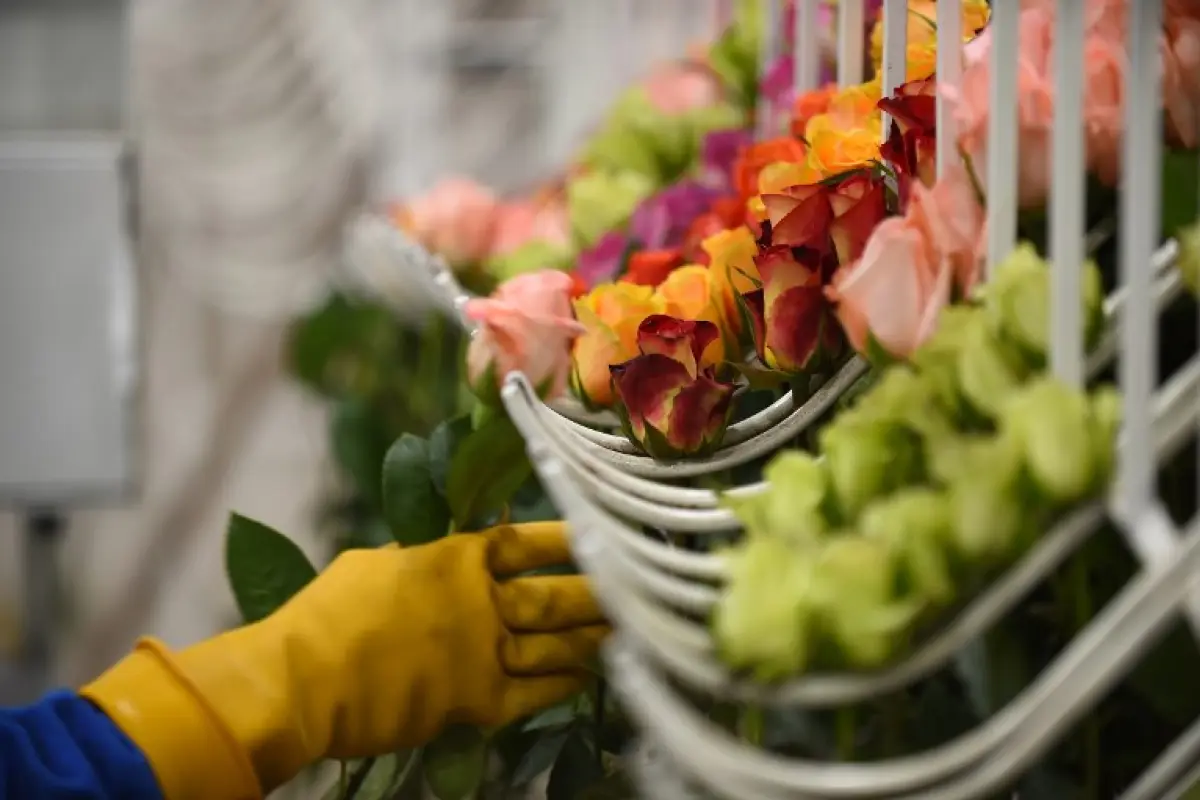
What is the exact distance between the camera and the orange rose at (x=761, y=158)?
2.51ft

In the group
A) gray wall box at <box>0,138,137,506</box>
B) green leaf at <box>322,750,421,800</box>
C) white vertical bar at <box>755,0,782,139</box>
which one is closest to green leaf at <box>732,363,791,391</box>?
green leaf at <box>322,750,421,800</box>

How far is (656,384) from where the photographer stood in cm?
62

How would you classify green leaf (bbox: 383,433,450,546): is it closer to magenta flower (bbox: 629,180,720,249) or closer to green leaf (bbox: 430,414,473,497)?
green leaf (bbox: 430,414,473,497)

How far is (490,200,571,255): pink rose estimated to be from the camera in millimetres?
1210

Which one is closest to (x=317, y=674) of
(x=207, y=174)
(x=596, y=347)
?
(x=596, y=347)

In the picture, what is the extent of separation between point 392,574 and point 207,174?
2.12 metres

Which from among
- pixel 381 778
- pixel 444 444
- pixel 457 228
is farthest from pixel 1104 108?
pixel 457 228

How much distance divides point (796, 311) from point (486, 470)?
0.62 feet

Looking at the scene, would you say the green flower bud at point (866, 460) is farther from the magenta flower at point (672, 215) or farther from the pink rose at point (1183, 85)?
the magenta flower at point (672, 215)

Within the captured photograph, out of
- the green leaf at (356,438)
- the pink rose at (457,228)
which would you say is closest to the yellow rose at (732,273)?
the pink rose at (457,228)

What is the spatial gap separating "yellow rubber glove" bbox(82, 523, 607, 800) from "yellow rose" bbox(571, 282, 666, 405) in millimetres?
80

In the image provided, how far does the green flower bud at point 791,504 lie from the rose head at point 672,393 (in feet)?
0.36

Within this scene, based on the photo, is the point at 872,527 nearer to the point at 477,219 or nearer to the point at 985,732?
the point at 985,732

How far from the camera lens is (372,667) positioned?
0.70 m
